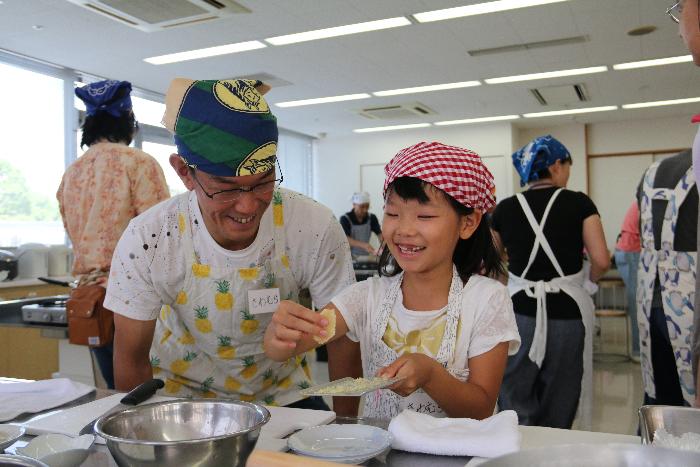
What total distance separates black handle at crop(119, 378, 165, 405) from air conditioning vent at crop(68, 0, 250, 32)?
14.1ft

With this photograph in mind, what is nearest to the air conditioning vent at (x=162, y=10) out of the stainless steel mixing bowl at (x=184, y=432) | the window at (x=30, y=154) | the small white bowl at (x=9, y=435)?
the window at (x=30, y=154)

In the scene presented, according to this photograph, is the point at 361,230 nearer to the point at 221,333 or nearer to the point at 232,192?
the point at 221,333

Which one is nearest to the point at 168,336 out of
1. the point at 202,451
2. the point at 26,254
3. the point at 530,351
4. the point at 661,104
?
the point at 202,451

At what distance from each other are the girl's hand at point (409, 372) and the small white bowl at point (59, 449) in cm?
55

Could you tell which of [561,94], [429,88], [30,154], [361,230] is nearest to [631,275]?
[429,88]

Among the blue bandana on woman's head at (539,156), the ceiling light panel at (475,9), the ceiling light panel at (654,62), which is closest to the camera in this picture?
the blue bandana on woman's head at (539,156)

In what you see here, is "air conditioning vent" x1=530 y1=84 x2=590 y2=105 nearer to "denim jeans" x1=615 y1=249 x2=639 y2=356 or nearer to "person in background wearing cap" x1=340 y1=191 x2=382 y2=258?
"person in background wearing cap" x1=340 y1=191 x2=382 y2=258

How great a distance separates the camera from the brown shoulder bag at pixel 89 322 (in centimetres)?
226

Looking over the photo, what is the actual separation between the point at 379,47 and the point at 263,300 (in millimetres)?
5244

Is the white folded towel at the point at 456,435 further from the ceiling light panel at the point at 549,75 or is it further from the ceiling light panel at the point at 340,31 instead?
the ceiling light panel at the point at 549,75

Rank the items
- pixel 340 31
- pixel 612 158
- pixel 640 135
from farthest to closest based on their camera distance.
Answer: pixel 612 158 < pixel 640 135 < pixel 340 31

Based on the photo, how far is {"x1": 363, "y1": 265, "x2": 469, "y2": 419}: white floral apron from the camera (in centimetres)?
148

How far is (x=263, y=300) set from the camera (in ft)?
5.33

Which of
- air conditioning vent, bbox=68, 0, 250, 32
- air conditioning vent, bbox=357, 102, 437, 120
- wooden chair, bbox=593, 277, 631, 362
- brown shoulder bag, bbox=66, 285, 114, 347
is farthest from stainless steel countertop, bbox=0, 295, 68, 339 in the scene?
air conditioning vent, bbox=357, 102, 437, 120
